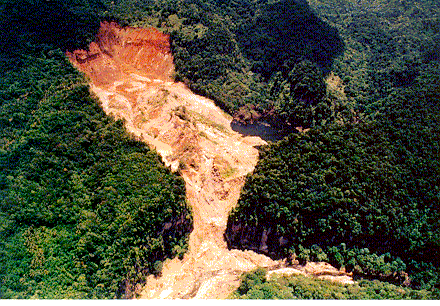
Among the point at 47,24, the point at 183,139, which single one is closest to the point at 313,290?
the point at 183,139

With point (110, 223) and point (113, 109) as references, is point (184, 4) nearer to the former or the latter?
point (113, 109)

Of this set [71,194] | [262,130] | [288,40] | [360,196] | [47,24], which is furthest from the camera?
[288,40]

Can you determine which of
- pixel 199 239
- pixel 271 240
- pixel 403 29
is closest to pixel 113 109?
pixel 199 239

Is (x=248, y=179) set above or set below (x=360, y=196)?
below

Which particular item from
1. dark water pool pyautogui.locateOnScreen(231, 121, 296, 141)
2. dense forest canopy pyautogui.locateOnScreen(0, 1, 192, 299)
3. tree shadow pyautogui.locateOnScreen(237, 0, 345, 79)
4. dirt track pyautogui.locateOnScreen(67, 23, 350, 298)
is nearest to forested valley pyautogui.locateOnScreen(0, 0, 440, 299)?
dense forest canopy pyautogui.locateOnScreen(0, 1, 192, 299)

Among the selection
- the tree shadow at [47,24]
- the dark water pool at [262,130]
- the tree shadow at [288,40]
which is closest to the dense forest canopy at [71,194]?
the tree shadow at [47,24]

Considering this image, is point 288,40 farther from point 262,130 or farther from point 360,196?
point 360,196

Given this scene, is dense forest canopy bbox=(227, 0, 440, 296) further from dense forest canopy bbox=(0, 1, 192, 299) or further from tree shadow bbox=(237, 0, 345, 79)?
tree shadow bbox=(237, 0, 345, 79)
